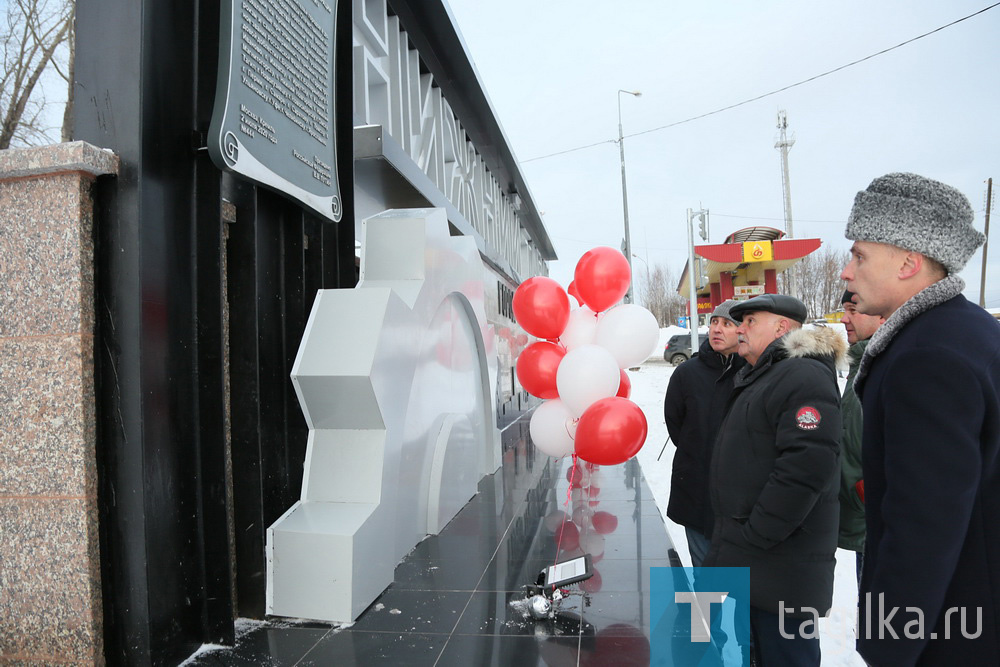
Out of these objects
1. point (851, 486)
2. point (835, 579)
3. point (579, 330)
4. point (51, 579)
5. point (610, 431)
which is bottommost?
point (835, 579)

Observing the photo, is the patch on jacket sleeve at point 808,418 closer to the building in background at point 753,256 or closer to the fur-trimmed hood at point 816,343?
the fur-trimmed hood at point 816,343

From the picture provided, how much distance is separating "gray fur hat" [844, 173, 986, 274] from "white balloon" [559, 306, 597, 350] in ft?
12.8

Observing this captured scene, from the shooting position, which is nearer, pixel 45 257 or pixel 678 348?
Result: pixel 45 257

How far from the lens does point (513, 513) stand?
19.5 feet

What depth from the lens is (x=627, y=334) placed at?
5398 millimetres

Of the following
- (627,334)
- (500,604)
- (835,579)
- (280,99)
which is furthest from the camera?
(627,334)

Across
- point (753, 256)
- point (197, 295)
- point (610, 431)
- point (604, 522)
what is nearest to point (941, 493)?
point (197, 295)

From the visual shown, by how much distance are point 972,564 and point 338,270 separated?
3.98m

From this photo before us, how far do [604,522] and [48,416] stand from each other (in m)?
4.13

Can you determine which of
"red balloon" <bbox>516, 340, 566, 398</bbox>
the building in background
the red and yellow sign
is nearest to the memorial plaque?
"red balloon" <bbox>516, 340, 566, 398</bbox>

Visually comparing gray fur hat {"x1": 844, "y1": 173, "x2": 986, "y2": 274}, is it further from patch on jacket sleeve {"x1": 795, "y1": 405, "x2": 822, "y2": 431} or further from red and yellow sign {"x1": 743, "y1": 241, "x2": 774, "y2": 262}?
red and yellow sign {"x1": 743, "y1": 241, "x2": 774, "y2": 262}

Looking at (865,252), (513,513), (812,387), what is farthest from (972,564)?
(513,513)

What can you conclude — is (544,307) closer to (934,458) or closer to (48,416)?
(48,416)

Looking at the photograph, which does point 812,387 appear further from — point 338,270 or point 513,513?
point 513,513
